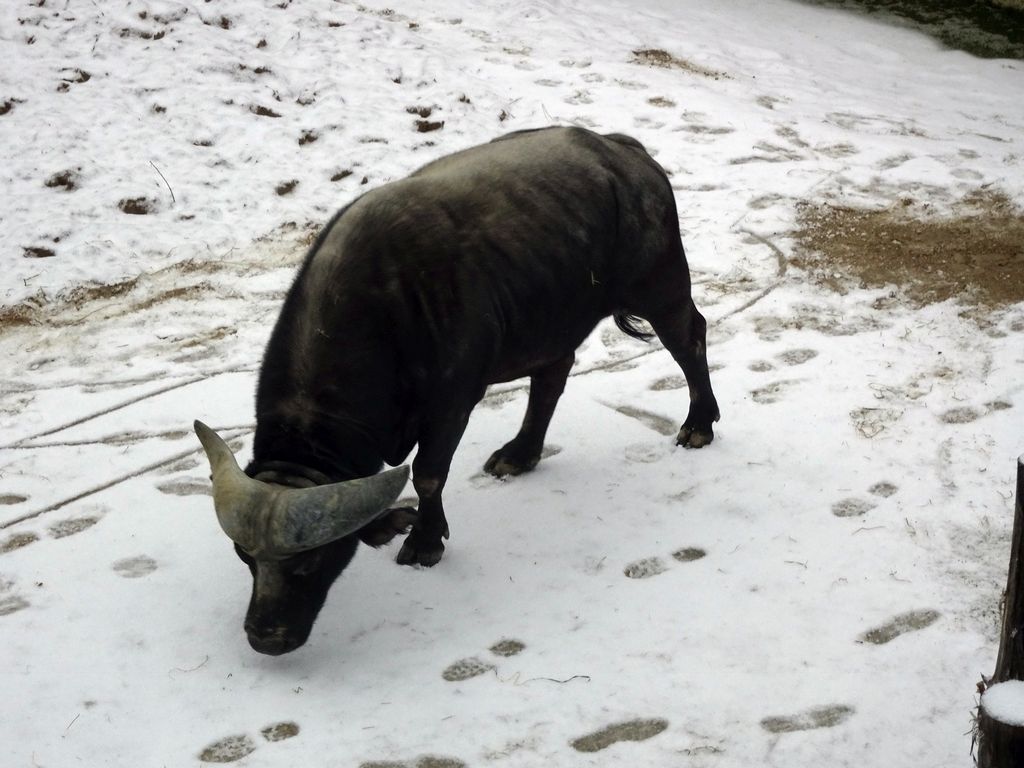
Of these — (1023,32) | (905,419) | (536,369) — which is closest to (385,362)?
(536,369)

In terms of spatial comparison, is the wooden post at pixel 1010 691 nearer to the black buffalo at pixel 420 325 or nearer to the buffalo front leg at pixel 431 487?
the black buffalo at pixel 420 325

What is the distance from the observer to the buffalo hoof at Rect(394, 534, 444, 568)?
4.87 metres

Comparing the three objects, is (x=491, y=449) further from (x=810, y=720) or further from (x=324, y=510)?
(x=810, y=720)

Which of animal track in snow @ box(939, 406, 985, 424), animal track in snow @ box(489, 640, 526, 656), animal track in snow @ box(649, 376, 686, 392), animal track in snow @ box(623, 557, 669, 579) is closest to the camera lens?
animal track in snow @ box(489, 640, 526, 656)

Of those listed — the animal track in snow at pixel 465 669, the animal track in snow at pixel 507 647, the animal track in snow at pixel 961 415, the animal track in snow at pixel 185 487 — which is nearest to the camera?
the animal track in snow at pixel 465 669

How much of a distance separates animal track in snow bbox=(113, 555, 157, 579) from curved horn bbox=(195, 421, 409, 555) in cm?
112

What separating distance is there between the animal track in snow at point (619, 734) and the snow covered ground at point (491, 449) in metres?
0.01

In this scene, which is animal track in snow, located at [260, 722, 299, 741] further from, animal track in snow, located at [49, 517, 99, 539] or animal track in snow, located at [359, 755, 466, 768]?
animal track in snow, located at [49, 517, 99, 539]

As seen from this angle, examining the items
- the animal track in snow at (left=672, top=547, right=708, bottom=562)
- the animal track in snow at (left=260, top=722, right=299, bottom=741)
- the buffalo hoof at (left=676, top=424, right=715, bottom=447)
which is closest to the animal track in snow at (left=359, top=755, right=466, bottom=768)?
the animal track in snow at (left=260, top=722, right=299, bottom=741)

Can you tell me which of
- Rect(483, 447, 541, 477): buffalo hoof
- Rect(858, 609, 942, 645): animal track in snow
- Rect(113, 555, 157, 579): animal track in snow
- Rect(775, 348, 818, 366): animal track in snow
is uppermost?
Rect(775, 348, 818, 366): animal track in snow

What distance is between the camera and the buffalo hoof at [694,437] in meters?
5.71

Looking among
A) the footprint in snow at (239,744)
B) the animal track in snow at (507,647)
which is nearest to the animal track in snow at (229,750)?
the footprint in snow at (239,744)

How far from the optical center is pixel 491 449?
586 cm

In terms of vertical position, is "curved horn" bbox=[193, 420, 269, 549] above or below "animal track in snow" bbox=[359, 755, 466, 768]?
above
